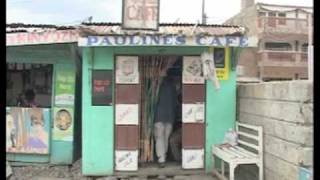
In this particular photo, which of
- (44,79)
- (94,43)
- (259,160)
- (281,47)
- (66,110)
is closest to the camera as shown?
(259,160)

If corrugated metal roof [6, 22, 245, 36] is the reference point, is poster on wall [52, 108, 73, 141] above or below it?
below

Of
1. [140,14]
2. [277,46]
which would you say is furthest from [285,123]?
[277,46]

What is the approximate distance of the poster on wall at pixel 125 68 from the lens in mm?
9617

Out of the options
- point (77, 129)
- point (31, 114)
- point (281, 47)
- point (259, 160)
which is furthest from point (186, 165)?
point (281, 47)

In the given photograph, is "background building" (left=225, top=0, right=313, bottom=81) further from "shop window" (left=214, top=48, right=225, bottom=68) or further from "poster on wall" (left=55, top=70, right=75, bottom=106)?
"shop window" (left=214, top=48, right=225, bottom=68)

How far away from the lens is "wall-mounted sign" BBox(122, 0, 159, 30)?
9180 millimetres

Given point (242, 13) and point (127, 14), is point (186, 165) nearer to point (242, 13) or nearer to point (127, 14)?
point (127, 14)

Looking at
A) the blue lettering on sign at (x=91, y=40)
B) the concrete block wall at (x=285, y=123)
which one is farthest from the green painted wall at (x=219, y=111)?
the blue lettering on sign at (x=91, y=40)

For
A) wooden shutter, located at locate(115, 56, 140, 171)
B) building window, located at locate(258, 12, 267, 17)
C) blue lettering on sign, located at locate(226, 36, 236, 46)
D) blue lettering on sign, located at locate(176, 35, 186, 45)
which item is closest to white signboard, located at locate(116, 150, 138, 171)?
wooden shutter, located at locate(115, 56, 140, 171)

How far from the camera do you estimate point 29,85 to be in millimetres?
11852

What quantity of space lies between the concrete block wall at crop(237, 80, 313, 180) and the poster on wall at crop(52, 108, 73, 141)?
3814 mm

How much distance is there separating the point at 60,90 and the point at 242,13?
112ft

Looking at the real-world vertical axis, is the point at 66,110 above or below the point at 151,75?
below
